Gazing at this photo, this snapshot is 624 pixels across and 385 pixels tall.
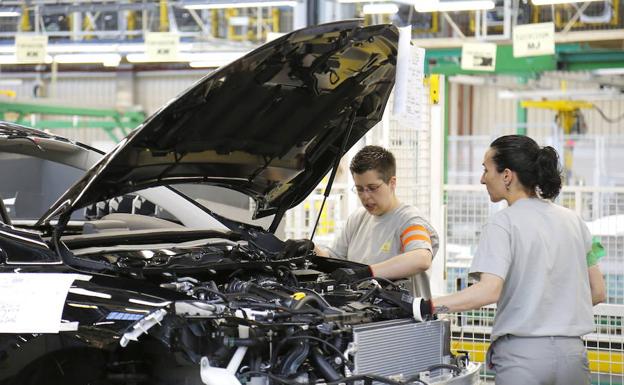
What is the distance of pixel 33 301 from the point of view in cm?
300

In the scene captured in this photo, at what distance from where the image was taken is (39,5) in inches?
580

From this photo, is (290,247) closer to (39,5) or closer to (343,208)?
(343,208)

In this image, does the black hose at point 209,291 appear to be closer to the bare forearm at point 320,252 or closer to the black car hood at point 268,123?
the black car hood at point 268,123

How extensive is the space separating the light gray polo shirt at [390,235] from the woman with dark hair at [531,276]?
2.15 feet

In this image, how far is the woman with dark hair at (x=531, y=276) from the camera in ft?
11.1

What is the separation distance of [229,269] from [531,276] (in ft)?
3.49

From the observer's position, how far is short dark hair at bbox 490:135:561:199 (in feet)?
11.4

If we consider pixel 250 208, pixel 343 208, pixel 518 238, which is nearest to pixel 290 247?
pixel 518 238

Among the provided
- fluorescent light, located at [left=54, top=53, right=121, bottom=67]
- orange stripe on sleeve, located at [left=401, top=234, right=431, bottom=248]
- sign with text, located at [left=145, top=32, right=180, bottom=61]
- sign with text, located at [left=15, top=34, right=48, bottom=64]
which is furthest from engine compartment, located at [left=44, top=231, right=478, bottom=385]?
fluorescent light, located at [left=54, top=53, right=121, bottom=67]

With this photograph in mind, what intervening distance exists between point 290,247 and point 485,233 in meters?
0.85

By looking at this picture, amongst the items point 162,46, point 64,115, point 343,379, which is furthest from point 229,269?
point 64,115

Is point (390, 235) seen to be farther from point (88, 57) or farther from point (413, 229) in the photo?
point (88, 57)

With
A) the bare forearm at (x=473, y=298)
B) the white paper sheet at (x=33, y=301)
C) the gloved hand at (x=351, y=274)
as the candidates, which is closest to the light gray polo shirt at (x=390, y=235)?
the gloved hand at (x=351, y=274)

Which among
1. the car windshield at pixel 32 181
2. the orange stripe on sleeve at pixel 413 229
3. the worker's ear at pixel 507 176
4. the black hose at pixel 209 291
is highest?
the worker's ear at pixel 507 176
